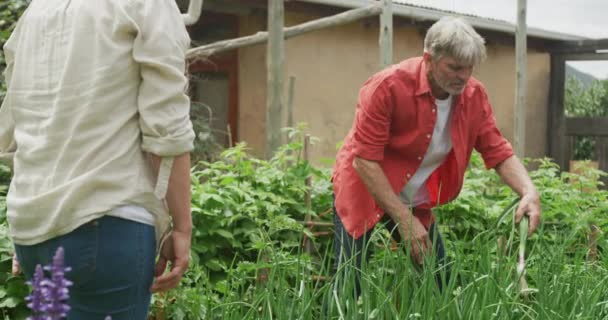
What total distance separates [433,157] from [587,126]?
36.5 ft

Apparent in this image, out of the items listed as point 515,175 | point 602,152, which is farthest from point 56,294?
point 602,152

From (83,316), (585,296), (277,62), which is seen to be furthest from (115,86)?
(277,62)

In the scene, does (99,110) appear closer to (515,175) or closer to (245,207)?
(515,175)

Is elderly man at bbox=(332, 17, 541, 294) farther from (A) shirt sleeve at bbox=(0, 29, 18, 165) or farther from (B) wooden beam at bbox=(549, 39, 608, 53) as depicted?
(B) wooden beam at bbox=(549, 39, 608, 53)

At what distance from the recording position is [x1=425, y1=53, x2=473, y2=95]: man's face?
326 cm

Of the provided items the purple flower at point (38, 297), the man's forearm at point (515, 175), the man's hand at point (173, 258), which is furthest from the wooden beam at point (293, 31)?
the purple flower at point (38, 297)

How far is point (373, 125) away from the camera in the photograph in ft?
11.2

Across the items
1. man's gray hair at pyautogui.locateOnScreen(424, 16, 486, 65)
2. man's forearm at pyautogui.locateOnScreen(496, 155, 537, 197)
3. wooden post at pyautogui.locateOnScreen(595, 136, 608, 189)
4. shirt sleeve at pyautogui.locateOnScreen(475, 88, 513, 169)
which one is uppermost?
man's gray hair at pyautogui.locateOnScreen(424, 16, 486, 65)

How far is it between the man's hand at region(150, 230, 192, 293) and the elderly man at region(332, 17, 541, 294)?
1.15 metres

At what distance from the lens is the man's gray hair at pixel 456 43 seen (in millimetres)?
3209

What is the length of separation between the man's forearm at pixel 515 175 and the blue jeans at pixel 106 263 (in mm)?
1744

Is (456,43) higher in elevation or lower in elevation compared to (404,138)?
higher

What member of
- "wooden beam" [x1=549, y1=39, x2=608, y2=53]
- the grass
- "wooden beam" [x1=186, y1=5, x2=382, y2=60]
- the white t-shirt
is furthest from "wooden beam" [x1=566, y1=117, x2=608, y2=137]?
the grass

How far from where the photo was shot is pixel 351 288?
251cm
